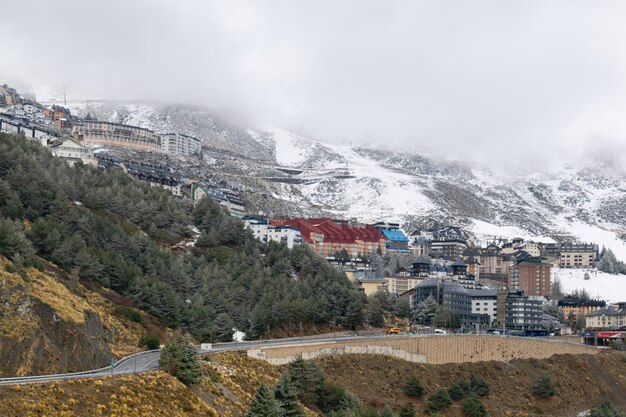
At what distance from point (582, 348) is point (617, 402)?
18.3 metres

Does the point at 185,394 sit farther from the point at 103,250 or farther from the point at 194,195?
the point at 194,195

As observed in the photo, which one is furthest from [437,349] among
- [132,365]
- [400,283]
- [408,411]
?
[400,283]

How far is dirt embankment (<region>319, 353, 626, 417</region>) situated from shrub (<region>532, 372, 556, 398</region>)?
686mm

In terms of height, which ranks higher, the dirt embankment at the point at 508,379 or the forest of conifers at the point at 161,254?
the forest of conifers at the point at 161,254

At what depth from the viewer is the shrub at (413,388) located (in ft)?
279

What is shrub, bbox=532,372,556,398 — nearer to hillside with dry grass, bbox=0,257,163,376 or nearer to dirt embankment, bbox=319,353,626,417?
dirt embankment, bbox=319,353,626,417

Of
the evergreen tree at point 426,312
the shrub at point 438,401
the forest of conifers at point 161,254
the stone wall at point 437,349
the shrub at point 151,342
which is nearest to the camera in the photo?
the shrub at point 151,342

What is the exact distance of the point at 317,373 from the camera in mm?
72438

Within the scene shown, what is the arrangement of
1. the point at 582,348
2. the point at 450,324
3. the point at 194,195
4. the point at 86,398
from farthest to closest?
1. the point at 194,195
2. the point at 450,324
3. the point at 582,348
4. the point at 86,398

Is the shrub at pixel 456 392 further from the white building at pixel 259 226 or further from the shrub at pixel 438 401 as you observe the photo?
the white building at pixel 259 226

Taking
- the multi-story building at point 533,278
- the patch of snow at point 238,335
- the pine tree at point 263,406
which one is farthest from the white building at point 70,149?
the pine tree at point 263,406

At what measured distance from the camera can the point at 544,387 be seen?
9675cm

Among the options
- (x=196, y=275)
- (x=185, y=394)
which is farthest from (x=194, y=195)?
(x=185, y=394)

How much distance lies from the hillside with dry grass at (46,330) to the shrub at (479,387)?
121ft
